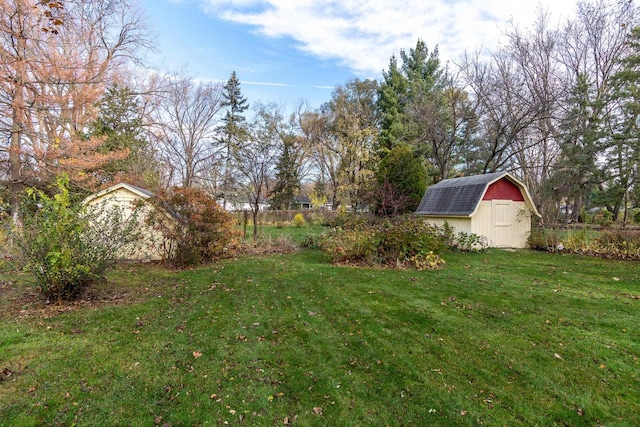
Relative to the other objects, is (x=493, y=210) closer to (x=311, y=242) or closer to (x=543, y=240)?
(x=543, y=240)

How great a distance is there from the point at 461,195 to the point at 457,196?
184mm

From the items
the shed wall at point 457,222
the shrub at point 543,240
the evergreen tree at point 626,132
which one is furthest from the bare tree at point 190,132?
the evergreen tree at point 626,132

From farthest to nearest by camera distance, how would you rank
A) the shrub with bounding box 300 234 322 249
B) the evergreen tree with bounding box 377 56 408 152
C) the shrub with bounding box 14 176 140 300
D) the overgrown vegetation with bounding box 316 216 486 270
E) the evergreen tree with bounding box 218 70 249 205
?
the evergreen tree with bounding box 218 70 249 205, the evergreen tree with bounding box 377 56 408 152, the shrub with bounding box 300 234 322 249, the overgrown vegetation with bounding box 316 216 486 270, the shrub with bounding box 14 176 140 300

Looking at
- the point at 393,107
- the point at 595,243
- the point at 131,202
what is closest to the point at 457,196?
the point at 595,243

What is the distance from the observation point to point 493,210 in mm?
11047

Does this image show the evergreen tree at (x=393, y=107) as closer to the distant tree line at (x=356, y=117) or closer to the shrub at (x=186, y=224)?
the distant tree line at (x=356, y=117)

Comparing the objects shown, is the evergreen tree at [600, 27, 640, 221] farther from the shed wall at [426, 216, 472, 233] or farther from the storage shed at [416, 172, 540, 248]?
the shed wall at [426, 216, 472, 233]

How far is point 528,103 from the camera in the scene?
592 inches

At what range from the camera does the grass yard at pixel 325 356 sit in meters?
2.48

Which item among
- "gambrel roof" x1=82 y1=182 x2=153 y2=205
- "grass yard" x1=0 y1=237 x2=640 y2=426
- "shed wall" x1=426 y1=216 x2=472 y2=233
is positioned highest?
"gambrel roof" x1=82 y1=182 x2=153 y2=205

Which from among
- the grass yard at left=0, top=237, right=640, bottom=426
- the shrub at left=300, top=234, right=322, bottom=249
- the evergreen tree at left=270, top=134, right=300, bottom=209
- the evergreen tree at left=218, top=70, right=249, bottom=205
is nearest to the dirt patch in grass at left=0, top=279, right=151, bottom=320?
the grass yard at left=0, top=237, right=640, bottom=426

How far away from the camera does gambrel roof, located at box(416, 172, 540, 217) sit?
10752mm

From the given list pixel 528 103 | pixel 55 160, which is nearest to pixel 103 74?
pixel 55 160

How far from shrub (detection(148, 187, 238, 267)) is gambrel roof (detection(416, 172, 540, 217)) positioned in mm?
8318
